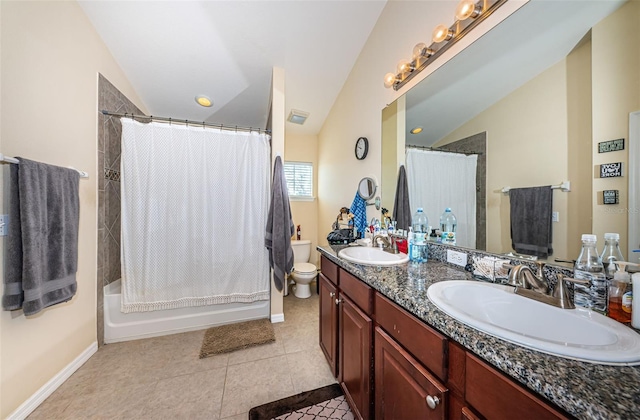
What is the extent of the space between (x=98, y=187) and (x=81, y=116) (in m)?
0.56

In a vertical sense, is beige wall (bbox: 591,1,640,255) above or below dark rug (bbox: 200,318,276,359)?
above

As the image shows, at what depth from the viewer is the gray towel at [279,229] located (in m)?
2.16

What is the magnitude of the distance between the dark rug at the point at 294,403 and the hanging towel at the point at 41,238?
139 cm

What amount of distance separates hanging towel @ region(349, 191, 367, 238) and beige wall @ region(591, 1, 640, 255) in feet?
5.13

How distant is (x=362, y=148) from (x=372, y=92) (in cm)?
53

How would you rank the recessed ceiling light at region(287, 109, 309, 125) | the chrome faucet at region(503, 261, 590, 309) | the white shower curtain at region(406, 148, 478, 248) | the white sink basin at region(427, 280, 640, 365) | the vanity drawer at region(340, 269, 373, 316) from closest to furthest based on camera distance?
the white sink basin at region(427, 280, 640, 365) < the chrome faucet at region(503, 261, 590, 309) < the vanity drawer at region(340, 269, 373, 316) < the white shower curtain at region(406, 148, 478, 248) < the recessed ceiling light at region(287, 109, 309, 125)

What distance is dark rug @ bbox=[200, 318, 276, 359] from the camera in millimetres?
1847

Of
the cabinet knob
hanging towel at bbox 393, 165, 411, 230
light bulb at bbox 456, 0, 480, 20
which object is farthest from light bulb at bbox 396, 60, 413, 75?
the cabinet knob

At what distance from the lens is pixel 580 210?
0.78 meters

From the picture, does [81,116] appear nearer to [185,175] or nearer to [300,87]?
[185,175]

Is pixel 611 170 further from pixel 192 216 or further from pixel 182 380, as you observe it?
pixel 192 216

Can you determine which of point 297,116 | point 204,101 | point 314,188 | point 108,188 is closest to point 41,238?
point 108,188

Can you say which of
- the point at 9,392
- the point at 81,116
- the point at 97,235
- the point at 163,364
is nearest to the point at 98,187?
the point at 97,235

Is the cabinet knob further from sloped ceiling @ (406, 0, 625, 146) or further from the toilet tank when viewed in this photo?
the toilet tank
